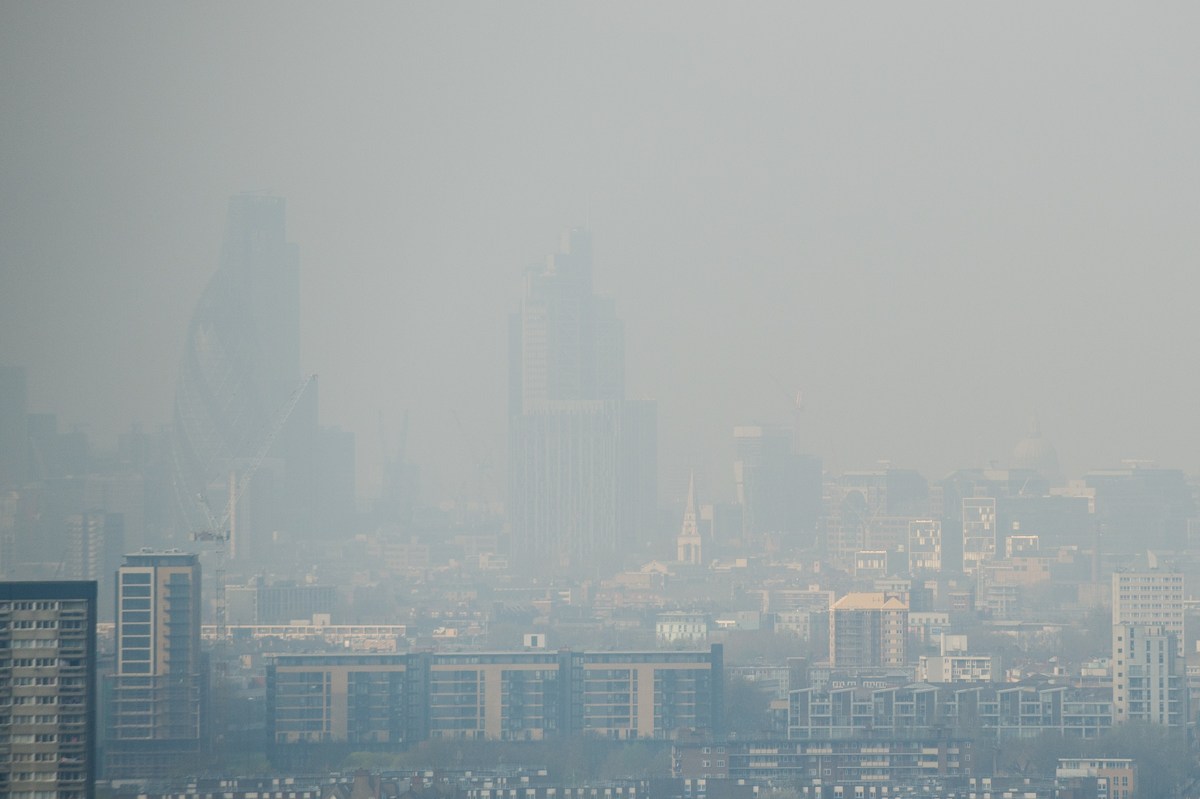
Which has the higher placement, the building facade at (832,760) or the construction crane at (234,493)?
the construction crane at (234,493)

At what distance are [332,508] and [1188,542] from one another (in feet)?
63.9

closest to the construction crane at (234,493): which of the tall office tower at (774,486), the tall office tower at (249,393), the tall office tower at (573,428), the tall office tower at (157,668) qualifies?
the tall office tower at (249,393)

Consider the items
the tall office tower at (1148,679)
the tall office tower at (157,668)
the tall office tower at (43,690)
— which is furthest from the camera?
the tall office tower at (1148,679)

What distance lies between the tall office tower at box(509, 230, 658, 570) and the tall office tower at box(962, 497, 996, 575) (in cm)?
820

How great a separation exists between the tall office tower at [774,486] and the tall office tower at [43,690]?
53.8 metres

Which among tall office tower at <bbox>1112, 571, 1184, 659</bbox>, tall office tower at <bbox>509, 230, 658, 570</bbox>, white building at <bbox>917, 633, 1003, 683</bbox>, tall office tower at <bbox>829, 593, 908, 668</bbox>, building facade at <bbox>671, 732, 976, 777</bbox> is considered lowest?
building facade at <bbox>671, 732, 976, 777</bbox>

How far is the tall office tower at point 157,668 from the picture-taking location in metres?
32.9

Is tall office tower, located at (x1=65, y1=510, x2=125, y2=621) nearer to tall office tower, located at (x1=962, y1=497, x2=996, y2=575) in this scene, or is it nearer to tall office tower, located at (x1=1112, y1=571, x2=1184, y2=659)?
tall office tower, located at (x1=1112, y1=571, x2=1184, y2=659)

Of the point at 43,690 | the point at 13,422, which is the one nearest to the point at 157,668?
the point at 43,690

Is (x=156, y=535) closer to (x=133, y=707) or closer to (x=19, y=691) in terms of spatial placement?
(x=133, y=707)

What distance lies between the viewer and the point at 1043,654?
47219 mm

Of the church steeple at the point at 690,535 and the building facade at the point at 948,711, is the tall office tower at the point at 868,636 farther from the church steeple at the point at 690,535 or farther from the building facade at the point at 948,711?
the church steeple at the point at 690,535

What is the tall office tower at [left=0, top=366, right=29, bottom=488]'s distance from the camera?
65188 mm

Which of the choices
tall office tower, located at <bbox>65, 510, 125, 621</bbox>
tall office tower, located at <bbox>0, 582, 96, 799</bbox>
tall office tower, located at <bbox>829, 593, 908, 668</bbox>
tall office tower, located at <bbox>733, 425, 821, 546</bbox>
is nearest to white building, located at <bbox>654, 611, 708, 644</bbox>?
tall office tower, located at <bbox>829, 593, 908, 668</bbox>
